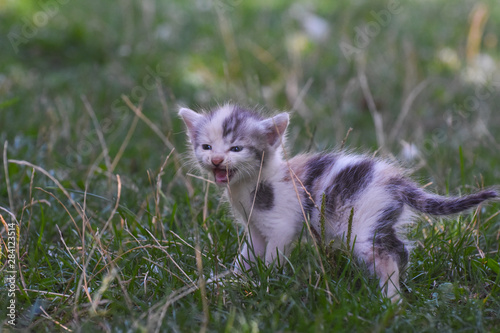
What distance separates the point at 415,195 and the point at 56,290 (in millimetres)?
1966

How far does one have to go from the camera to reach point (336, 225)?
3.27 meters

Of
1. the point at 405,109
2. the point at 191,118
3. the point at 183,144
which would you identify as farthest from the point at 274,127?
the point at 183,144

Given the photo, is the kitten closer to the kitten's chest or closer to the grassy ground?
the kitten's chest

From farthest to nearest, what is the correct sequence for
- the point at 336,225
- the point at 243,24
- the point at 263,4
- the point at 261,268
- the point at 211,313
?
the point at 263,4
the point at 243,24
the point at 336,225
the point at 261,268
the point at 211,313

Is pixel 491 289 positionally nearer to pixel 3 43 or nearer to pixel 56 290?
pixel 56 290

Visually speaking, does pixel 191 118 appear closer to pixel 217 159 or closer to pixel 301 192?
pixel 217 159

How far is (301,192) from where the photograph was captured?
3414 mm

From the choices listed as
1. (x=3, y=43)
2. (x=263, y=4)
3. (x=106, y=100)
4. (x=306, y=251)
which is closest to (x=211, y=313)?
(x=306, y=251)

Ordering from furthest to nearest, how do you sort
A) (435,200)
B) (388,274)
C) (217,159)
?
(217,159) < (435,200) < (388,274)

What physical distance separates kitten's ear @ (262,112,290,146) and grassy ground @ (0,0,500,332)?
0.63 metres

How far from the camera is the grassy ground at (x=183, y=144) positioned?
2.86 metres

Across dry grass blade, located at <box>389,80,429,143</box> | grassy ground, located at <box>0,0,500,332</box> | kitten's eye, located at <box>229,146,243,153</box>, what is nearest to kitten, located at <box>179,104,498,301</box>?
kitten's eye, located at <box>229,146,243,153</box>

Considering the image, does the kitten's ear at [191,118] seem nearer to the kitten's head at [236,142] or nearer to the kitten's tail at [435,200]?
the kitten's head at [236,142]

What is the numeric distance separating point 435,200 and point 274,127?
3.29 feet
